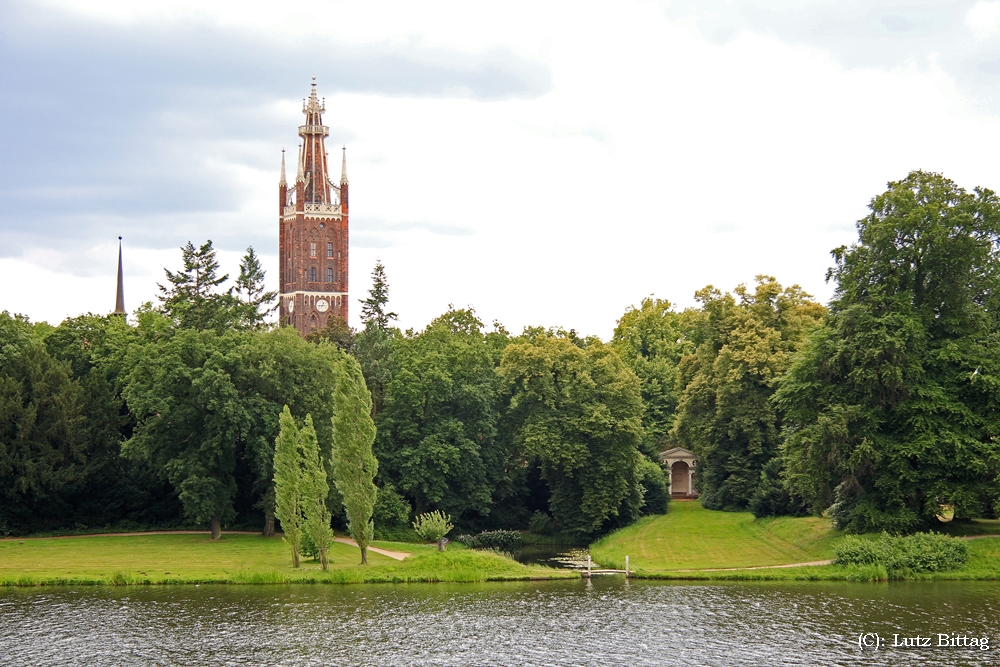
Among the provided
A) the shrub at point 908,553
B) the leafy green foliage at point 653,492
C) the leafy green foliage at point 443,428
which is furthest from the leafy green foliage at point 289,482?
the leafy green foliage at point 653,492

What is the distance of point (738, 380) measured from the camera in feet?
209

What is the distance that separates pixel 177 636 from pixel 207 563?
1458cm

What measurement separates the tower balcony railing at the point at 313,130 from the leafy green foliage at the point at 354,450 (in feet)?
291

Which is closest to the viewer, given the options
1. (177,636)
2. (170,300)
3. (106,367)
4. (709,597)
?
(177,636)

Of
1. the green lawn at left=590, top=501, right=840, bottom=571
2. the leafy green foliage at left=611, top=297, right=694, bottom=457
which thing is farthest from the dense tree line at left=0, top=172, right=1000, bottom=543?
the leafy green foliage at left=611, top=297, right=694, bottom=457

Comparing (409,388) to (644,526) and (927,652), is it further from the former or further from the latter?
(927,652)

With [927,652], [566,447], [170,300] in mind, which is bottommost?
[927,652]

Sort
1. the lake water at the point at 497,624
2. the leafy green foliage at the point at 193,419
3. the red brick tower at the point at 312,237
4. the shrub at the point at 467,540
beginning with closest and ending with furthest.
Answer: the lake water at the point at 497,624 < the leafy green foliage at the point at 193,419 < the shrub at the point at 467,540 < the red brick tower at the point at 312,237

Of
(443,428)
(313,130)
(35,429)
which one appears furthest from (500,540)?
(313,130)

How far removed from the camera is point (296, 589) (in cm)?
4025

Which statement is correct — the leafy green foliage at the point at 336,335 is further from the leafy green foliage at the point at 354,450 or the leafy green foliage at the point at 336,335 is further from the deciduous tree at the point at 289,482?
the deciduous tree at the point at 289,482

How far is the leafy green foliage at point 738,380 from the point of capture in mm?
63281

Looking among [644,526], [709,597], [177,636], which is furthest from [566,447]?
[177,636]

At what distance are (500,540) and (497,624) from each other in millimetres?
25691
